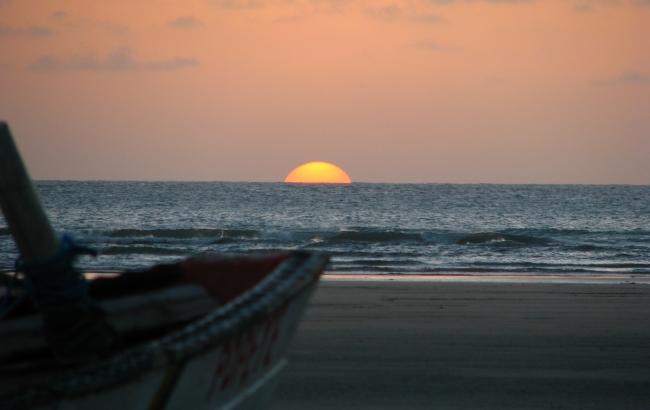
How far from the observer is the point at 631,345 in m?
8.75

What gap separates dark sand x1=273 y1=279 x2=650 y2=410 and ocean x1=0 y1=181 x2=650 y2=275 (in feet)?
26.4

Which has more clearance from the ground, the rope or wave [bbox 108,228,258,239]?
the rope

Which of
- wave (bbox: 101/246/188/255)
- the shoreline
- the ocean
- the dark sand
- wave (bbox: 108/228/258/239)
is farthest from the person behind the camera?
wave (bbox: 108/228/258/239)

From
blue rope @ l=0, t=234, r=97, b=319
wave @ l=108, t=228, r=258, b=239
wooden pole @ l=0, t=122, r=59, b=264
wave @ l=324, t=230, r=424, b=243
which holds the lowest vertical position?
wave @ l=108, t=228, r=258, b=239

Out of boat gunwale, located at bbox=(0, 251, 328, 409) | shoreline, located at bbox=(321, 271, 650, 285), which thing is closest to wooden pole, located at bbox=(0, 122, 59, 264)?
boat gunwale, located at bbox=(0, 251, 328, 409)

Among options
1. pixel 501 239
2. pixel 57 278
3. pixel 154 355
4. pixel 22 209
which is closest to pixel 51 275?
pixel 57 278

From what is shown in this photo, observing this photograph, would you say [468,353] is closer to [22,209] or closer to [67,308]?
[67,308]

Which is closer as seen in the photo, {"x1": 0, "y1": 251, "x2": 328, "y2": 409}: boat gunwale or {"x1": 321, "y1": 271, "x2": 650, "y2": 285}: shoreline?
{"x1": 0, "y1": 251, "x2": 328, "y2": 409}: boat gunwale

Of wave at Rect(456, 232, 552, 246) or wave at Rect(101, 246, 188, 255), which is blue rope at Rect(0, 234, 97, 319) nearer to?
wave at Rect(101, 246, 188, 255)

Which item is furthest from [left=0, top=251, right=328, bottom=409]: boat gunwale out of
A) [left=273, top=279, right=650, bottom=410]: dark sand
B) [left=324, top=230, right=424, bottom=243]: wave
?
[left=324, top=230, right=424, bottom=243]: wave

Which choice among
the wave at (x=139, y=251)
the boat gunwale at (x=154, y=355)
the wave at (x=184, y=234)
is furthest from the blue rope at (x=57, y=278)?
the wave at (x=184, y=234)

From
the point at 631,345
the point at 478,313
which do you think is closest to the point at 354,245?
the point at 478,313

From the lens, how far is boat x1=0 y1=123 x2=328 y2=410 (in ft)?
9.20

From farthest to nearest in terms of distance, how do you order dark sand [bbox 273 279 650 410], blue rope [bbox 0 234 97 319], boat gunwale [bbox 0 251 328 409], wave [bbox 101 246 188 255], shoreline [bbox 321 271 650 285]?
wave [bbox 101 246 188 255]
shoreline [bbox 321 271 650 285]
dark sand [bbox 273 279 650 410]
blue rope [bbox 0 234 97 319]
boat gunwale [bbox 0 251 328 409]
